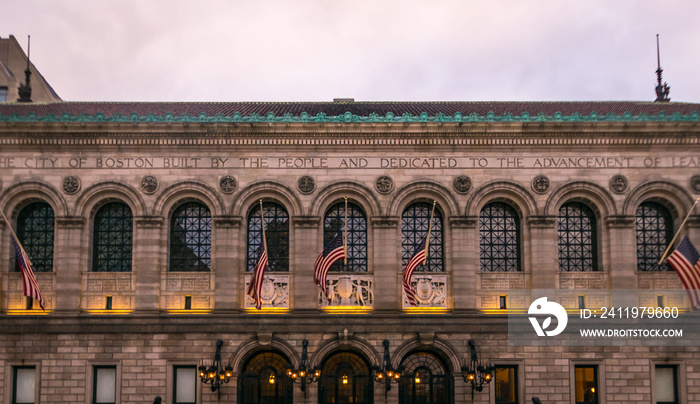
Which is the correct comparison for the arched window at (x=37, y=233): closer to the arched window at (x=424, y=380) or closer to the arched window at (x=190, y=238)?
the arched window at (x=190, y=238)

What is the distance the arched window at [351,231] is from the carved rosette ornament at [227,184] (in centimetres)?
437

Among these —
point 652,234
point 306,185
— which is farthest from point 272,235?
point 652,234

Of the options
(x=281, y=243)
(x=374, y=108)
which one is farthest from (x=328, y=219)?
(x=374, y=108)

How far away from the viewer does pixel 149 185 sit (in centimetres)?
3291

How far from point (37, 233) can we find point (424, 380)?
1858 cm

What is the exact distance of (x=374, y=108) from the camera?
39406mm

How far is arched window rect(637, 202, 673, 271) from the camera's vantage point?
33.1 m

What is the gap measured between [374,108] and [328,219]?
864cm

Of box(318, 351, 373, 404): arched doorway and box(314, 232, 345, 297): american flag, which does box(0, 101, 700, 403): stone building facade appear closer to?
box(318, 351, 373, 404): arched doorway

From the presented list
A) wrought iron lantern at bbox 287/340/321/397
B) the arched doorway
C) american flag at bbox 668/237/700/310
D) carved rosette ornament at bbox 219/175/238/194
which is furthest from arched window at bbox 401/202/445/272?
american flag at bbox 668/237/700/310

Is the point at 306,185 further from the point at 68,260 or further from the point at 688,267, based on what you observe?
the point at 688,267

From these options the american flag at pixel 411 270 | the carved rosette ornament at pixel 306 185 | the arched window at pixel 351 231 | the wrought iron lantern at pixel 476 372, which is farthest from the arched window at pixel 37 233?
the wrought iron lantern at pixel 476 372

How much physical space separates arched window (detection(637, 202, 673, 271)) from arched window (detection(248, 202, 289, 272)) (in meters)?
15.9

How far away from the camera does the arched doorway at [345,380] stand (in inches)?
1265
